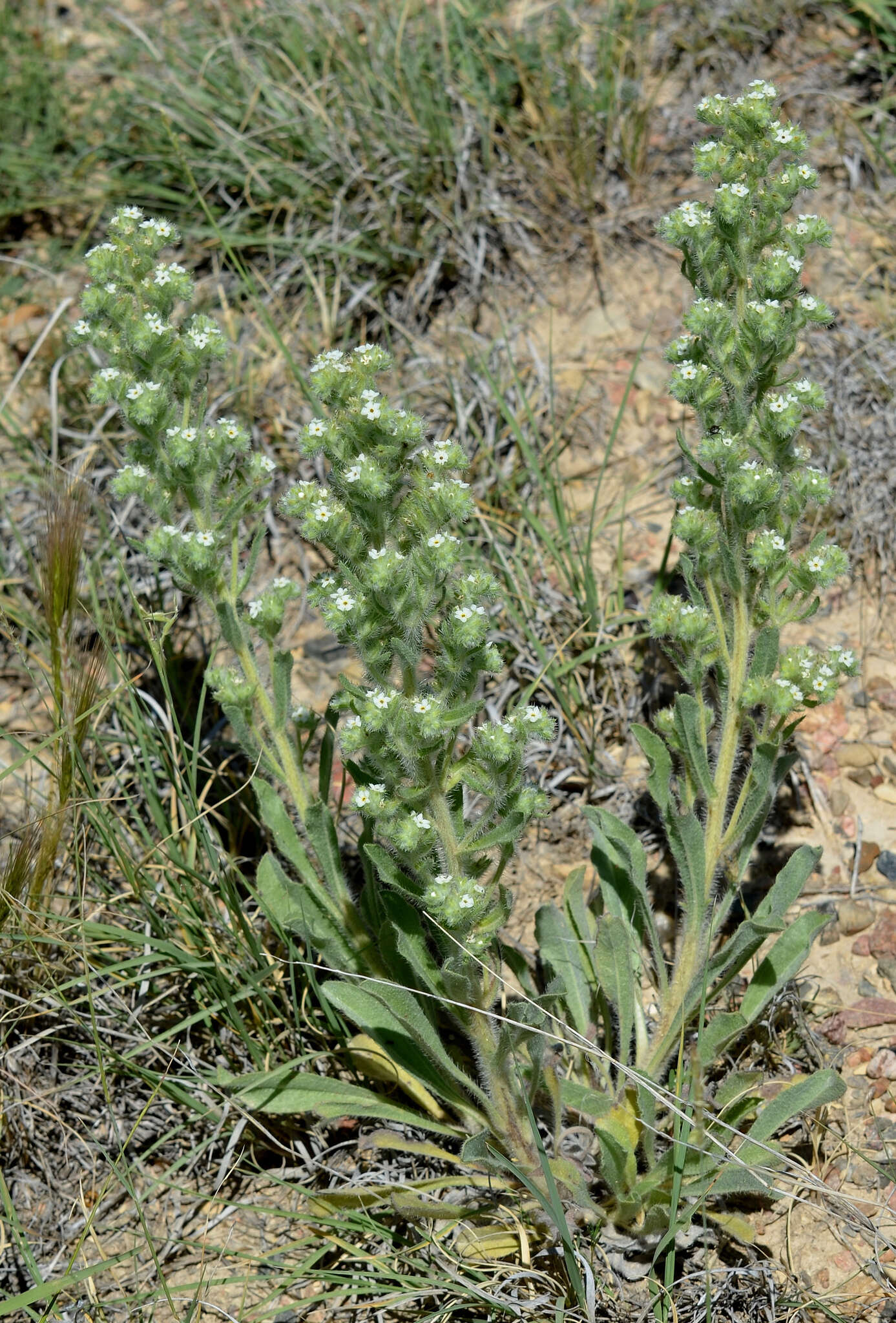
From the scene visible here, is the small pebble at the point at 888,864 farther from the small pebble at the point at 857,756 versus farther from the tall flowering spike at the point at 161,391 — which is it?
the tall flowering spike at the point at 161,391

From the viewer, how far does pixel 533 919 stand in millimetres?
3789

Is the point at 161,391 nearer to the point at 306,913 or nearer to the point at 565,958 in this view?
the point at 306,913

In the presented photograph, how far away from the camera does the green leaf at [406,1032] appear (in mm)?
3000

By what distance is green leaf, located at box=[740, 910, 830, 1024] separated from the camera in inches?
124

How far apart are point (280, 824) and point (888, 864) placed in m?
1.85

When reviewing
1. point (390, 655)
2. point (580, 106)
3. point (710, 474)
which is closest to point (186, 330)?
point (390, 655)

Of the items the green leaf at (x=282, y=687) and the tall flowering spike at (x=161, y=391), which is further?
the green leaf at (x=282, y=687)

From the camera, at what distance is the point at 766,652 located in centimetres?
303

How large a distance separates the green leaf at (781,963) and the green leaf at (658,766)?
1.50 ft

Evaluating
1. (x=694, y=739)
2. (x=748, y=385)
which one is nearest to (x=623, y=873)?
(x=694, y=739)

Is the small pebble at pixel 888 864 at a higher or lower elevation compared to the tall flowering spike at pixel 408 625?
lower

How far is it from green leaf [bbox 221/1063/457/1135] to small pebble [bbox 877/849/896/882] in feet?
4.96

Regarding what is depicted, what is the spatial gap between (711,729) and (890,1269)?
1518 millimetres

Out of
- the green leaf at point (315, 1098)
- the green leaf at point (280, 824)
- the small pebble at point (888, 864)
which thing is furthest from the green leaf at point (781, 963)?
the green leaf at point (280, 824)
